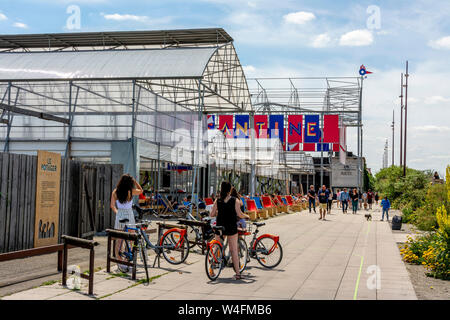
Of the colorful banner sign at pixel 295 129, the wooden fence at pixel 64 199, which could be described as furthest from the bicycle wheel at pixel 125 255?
the colorful banner sign at pixel 295 129

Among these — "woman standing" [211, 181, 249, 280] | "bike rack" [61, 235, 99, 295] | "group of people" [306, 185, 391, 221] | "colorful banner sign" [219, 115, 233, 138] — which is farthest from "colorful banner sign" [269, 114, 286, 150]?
"bike rack" [61, 235, 99, 295]

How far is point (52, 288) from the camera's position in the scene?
7.39m

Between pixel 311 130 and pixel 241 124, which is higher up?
pixel 241 124

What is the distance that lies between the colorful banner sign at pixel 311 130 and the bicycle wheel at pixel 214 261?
3780cm

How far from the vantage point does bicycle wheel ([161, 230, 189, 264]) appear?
1000cm

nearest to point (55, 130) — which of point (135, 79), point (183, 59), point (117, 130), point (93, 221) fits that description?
point (117, 130)

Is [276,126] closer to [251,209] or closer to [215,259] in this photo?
[251,209]

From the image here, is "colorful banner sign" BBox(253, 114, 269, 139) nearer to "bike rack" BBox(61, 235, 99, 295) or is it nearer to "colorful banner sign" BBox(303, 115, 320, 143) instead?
"colorful banner sign" BBox(303, 115, 320, 143)

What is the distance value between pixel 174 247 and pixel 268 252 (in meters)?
1.88

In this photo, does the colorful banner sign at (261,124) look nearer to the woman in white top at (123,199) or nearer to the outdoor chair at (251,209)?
the outdoor chair at (251,209)

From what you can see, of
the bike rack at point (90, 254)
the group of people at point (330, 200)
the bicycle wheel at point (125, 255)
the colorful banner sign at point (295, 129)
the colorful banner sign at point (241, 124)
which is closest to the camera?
the bike rack at point (90, 254)

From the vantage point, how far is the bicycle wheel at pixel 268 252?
9.72 meters

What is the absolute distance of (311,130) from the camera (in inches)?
1797

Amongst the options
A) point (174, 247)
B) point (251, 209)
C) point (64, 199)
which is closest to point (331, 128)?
point (251, 209)
